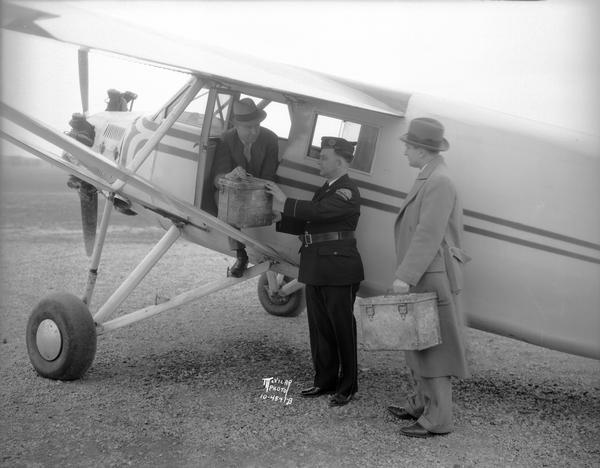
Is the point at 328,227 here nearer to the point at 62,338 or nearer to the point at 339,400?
the point at 339,400

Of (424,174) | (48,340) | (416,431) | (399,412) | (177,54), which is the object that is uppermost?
(177,54)

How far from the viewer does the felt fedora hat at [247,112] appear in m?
5.20

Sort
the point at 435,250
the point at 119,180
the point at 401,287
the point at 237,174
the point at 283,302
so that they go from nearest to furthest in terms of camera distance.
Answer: the point at 435,250 < the point at 401,287 < the point at 237,174 < the point at 119,180 < the point at 283,302

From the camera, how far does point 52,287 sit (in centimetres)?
952

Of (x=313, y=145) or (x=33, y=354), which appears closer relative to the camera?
(x=313, y=145)

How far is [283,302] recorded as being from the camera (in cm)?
796

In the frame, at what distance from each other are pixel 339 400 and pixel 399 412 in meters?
0.46

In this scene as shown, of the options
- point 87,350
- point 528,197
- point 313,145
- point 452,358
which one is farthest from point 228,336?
point 528,197

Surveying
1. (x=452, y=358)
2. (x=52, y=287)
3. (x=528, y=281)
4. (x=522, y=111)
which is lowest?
(x=52, y=287)

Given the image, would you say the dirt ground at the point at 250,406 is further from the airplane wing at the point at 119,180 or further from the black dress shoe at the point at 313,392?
the airplane wing at the point at 119,180

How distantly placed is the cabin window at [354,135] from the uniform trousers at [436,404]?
63.3 inches

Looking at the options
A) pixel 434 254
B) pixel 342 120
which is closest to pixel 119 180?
pixel 342 120

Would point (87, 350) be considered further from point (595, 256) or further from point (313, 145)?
point (595, 256)

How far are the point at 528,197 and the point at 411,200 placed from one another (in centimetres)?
81
